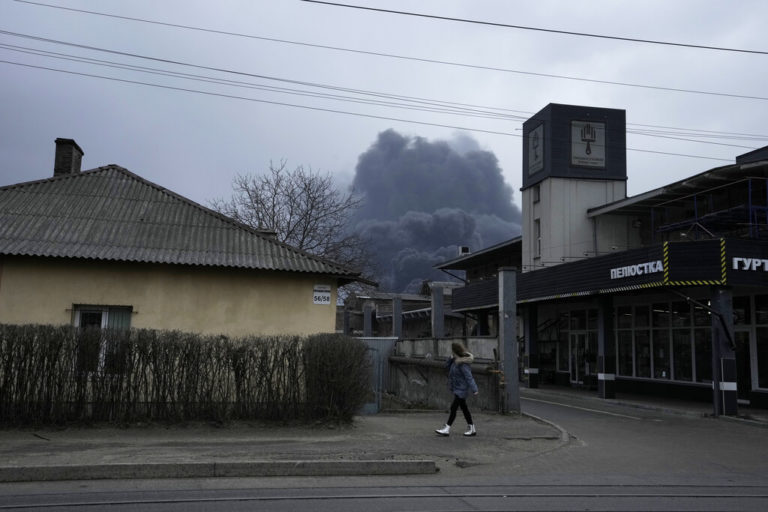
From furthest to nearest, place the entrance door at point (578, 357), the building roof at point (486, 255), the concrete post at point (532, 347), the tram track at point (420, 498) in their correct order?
1. the building roof at point (486, 255)
2. the entrance door at point (578, 357)
3. the concrete post at point (532, 347)
4. the tram track at point (420, 498)

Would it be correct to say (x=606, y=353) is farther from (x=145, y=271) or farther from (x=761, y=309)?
(x=145, y=271)

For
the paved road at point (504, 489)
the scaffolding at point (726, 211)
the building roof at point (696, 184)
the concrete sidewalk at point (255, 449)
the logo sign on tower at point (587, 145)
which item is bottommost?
the paved road at point (504, 489)

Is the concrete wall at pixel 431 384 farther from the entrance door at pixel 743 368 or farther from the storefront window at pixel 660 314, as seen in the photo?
the storefront window at pixel 660 314

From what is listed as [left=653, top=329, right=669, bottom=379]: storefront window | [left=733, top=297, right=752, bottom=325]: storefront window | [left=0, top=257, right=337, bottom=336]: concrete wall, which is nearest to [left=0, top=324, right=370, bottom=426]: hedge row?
[left=0, top=257, right=337, bottom=336]: concrete wall

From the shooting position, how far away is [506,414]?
637 inches

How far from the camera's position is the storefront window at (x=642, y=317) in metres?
25.7

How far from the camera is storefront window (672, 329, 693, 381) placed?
23.1 meters

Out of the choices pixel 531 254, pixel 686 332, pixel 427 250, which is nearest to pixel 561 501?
pixel 686 332

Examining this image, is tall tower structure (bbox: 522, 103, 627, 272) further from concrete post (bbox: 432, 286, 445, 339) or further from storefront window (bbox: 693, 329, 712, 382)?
storefront window (bbox: 693, 329, 712, 382)

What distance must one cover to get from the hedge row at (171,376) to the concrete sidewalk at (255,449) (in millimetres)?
326

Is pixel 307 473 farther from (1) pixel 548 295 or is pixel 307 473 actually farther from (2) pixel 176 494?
(1) pixel 548 295

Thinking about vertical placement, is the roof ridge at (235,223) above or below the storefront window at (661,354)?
above

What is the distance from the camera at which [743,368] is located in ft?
67.6

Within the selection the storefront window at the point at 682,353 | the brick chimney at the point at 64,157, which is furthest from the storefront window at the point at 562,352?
the brick chimney at the point at 64,157
